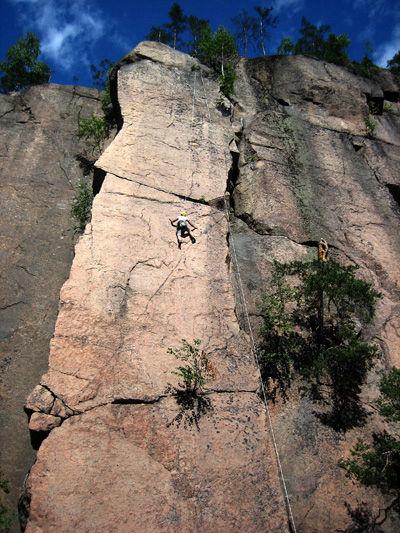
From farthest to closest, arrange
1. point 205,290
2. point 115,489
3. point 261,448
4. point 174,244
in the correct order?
point 174,244
point 205,290
point 261,448
point 115,489

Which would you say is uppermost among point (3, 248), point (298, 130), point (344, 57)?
point (344, 57)

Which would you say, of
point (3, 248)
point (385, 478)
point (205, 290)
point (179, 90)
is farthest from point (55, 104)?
point (385, 478)

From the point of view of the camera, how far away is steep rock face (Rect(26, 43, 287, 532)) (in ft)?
16.9

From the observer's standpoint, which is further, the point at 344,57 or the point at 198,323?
the point at 344,57

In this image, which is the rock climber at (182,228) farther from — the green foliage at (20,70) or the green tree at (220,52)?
the green foliage at (20,70)

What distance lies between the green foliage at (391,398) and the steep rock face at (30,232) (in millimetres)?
5711

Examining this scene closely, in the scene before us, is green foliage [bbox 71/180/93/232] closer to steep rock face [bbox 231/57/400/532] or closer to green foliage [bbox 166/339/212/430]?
steep rock face [bbox 231/57/400/532]

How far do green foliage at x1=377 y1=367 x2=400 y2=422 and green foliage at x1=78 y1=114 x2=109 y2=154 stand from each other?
389 inches

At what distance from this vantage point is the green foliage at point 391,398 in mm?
6352

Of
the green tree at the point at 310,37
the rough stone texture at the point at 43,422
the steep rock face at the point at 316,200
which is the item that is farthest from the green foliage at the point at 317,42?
the rough stone texture at the point at 43,422

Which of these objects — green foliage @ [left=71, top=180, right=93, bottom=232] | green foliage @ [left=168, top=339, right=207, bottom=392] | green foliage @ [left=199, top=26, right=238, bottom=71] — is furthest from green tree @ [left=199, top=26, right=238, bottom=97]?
green foliage @ [left=168, top=339, right=207, bottom=392]

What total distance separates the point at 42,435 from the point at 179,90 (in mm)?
9842

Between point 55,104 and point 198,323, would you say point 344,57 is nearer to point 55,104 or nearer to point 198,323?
point 55,104

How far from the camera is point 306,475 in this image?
6348 millimetres
